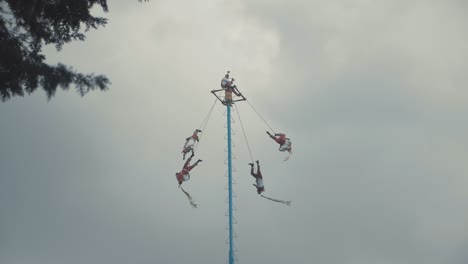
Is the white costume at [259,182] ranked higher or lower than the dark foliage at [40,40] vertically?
higher

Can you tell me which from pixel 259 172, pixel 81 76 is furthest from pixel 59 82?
pixel 259 172

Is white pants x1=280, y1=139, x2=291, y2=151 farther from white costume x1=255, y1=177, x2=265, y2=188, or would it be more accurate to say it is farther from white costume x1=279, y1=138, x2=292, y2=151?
white costume x1=255, y1=177, x2=265, y2=188

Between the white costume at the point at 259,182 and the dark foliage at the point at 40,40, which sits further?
the white costume at the point at 259,182

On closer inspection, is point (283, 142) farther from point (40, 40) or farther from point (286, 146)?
point (40, 40)

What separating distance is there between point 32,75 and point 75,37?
3.26 m

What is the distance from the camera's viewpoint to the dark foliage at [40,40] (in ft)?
29.6

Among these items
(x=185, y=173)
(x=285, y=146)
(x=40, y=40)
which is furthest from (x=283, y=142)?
(x=40, y=40)

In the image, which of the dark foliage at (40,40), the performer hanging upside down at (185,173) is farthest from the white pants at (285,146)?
the dark foliage at (40,40)

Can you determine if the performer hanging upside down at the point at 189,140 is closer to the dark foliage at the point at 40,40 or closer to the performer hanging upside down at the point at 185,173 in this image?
the performer hanging upside down at the point at 185,173

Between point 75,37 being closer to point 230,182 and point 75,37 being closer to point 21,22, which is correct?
point 21,22

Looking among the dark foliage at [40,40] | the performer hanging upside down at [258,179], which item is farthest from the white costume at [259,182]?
the dark foliage at [40,40]

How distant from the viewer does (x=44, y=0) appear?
448 inches

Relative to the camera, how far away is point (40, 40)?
38.7 ft

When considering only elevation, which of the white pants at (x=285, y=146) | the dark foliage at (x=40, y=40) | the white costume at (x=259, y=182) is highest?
the white pants at (x=285, y=146)
